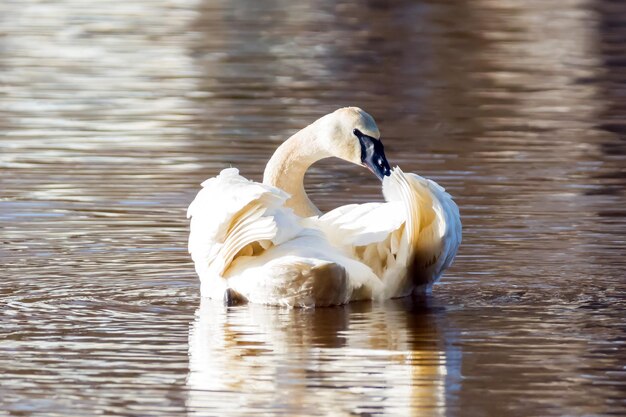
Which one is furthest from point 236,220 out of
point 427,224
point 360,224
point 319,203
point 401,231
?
point 319,203

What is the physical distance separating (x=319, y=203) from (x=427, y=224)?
10.5 ft

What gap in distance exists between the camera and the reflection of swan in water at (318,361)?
6.61 m

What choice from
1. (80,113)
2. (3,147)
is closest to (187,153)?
(3,147)

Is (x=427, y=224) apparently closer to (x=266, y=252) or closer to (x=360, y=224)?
(x=360, y=224)

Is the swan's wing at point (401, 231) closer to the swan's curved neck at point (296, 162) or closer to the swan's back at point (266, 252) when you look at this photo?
the swan's back at point (266, 252)

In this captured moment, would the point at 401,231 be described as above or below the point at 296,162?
below

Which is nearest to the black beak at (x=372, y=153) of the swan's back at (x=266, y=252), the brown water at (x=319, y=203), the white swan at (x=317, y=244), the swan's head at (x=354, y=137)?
the swan's head at (x=354, y=137)

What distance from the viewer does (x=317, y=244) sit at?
8406mm

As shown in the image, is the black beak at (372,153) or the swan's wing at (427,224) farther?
the black beak at (372,153)

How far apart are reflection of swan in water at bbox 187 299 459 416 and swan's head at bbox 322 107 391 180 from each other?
894 millimetres

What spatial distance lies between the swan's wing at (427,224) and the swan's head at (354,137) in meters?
0.52

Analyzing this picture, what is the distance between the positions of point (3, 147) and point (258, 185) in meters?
6.71

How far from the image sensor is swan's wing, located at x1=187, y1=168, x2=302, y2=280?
834 cm

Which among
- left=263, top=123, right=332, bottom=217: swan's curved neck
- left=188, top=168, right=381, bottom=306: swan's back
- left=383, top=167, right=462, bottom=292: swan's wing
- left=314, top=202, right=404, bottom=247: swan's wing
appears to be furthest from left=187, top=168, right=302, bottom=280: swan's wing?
left=263, top=123, right=332, bottom=217: swan's curved neck
